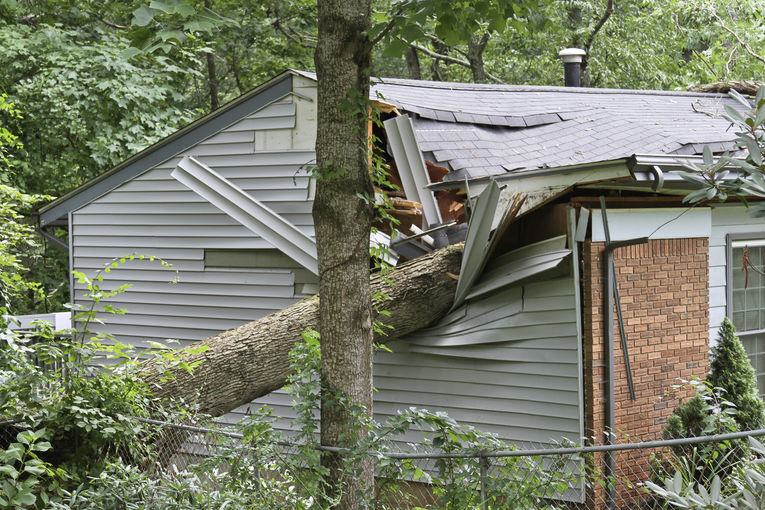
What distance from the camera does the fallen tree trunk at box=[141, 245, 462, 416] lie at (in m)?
7.27

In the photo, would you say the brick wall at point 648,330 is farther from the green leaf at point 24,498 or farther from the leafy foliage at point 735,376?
the green leaf at point 24,498

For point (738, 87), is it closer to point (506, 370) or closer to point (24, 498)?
point (506, 370)

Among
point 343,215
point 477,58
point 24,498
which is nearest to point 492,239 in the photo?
point 343,215

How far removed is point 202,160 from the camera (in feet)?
32.8

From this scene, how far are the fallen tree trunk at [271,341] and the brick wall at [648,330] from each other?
143 cm

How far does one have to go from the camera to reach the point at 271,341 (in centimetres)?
748

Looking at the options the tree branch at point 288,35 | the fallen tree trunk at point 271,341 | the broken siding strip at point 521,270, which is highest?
the tree branch at point 288,35

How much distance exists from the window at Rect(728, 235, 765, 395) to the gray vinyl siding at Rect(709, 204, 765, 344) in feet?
0.25

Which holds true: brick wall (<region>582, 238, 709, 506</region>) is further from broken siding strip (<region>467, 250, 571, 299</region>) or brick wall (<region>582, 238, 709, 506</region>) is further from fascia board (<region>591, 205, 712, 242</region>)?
broken siding strip (<region>467, 250, 571, 299</region>)

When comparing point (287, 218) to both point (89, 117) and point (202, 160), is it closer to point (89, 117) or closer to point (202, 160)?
point (202, 160)

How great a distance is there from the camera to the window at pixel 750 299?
855 cm

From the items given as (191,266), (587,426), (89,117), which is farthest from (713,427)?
(89,117)

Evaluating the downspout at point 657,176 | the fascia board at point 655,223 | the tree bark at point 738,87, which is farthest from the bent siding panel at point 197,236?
the tree bark at point 738,87

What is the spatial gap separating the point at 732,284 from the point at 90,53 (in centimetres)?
1273
